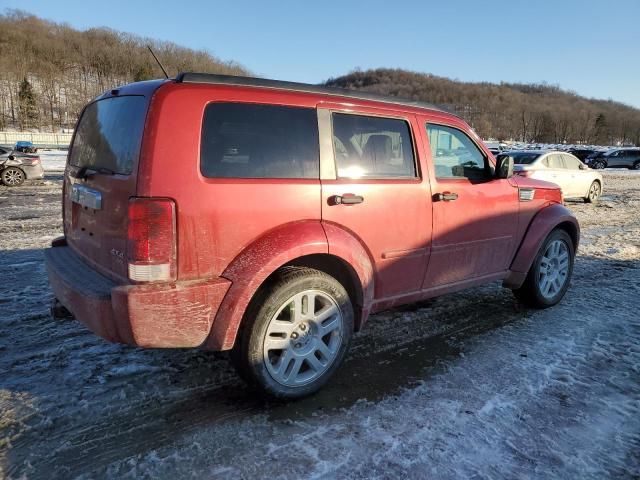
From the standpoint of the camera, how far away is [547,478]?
2.34 meters

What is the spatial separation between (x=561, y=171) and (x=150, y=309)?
13869 millimetres

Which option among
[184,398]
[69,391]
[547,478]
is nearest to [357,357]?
[184,398]

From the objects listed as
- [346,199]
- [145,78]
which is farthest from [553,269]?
[145,78]

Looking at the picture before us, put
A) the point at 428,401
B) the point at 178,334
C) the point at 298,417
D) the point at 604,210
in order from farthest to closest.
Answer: the point at 604,210, the point at 428,401, the point at 298,417, the point at 178,334

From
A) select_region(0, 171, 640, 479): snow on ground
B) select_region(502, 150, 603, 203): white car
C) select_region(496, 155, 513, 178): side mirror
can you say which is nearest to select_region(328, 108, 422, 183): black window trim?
select_region(496, 155, 513, 178): side mirror

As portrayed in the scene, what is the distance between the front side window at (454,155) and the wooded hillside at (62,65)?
65813 millimetres

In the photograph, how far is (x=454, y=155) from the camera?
3.92 meters

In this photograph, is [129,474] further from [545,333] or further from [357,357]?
[545,333]

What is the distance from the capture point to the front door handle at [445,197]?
3594 millimetres

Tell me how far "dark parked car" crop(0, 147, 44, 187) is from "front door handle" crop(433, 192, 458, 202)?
1523 cm

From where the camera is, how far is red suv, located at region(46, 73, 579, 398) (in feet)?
8.07

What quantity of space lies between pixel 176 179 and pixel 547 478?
2.45 metres

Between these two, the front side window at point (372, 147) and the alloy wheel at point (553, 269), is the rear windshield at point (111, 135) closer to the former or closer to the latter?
the front side window at point (372, 147)

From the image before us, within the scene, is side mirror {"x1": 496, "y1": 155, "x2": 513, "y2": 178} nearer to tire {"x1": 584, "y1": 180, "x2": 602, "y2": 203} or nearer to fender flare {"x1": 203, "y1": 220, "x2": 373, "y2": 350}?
fender flare {"x1": 203, "y1": 220, "x2": 373, "y2": 350}
